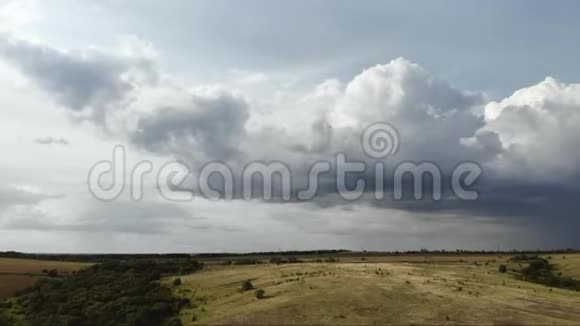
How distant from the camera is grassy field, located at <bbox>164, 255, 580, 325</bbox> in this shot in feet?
160

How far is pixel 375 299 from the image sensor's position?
53125mm

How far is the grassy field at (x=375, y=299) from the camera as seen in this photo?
1919 inches

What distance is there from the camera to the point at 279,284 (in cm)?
6338

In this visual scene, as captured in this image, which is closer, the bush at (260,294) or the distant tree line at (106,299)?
the bush at (260,294)

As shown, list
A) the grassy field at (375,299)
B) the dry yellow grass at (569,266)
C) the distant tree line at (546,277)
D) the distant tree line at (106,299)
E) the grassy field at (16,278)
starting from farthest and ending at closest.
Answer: the grassy field at (16,278) → the dry yellow grass at (569,266) → the distant tree line at (546,277) → the distant tree line at (106,299) → the grassy field at (375,299)

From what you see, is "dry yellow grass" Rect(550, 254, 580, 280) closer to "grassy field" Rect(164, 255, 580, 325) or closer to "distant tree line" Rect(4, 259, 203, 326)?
"grassy field" Rect(164, 255, 580, 325)

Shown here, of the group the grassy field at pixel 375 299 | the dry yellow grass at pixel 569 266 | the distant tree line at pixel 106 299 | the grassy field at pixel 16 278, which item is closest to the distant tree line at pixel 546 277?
the dry yellow grass at pixel 569 266

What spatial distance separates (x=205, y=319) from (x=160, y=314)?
8.29 metres

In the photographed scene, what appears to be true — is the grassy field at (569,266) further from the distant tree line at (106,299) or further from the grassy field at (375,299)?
the distant tree line at (106,299)

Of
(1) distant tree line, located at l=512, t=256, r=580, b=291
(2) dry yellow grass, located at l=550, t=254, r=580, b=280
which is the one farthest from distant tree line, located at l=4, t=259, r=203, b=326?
(2) dry yellow grass, located at l=550, t=254, r=580, b=280

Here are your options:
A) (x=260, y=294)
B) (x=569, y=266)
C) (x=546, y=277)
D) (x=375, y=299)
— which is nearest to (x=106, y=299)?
(x=260, y=294)

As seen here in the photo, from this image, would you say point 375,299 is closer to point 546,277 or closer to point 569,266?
point 546,277

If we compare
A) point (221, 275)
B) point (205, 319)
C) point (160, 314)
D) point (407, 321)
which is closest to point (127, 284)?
point (221, 275)

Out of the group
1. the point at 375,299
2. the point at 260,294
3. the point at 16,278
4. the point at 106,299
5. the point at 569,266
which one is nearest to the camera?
the point at 375,299
